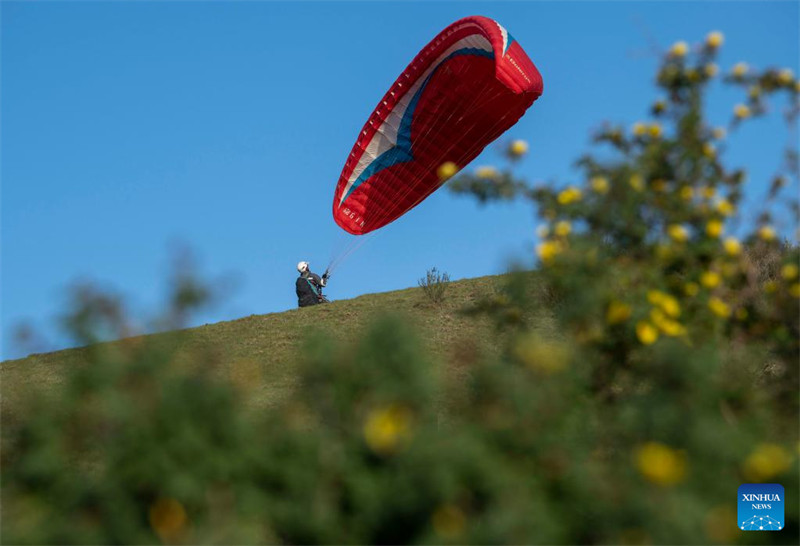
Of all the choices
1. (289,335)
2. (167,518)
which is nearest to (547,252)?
(167,518)

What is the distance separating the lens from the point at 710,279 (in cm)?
643

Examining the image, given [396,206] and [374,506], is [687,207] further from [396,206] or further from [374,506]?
[396,206]

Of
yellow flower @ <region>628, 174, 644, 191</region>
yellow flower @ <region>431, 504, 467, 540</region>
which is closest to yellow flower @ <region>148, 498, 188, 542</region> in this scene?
yellow flower @ <region>431, 504, 467, 540</region>

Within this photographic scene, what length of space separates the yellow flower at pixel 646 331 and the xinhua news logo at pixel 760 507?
3.82 feet

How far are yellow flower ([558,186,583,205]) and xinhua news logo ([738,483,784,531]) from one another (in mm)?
2562

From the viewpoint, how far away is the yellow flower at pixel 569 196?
711 centimetres

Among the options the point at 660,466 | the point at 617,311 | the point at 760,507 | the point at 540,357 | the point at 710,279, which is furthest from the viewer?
the point at 710,279

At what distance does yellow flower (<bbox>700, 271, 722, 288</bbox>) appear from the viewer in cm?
642

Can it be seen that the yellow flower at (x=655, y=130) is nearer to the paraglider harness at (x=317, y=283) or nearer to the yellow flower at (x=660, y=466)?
the yellow flower at (x=660, y=466)

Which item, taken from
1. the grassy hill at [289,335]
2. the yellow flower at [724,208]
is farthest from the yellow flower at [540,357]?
the grassy hill at [289,335]

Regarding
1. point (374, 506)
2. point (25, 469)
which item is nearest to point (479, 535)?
point (374, 506)

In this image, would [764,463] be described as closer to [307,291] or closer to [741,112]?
[741,112]

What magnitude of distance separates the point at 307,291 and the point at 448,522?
15.7 m

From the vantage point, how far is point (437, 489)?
482 centimetres
